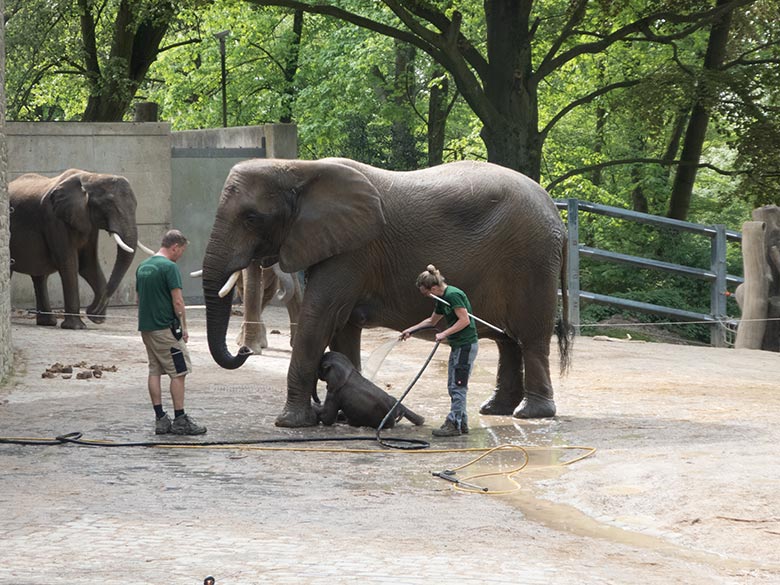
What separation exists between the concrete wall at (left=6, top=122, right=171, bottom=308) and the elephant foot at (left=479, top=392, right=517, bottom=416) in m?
13.1

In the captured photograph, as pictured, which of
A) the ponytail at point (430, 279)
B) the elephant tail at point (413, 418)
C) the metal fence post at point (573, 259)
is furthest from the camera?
the metal fence post at point (573, 259)

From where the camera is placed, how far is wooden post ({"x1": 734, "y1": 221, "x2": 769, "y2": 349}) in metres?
19.9

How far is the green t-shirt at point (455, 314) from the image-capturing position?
11320 millimetres

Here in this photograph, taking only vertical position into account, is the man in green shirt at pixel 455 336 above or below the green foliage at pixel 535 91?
below

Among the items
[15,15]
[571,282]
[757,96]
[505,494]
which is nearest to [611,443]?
[505,494]

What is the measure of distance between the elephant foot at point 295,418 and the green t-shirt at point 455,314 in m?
1.45

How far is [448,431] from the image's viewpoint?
11414 millimetres

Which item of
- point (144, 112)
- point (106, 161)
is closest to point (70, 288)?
point (106, 161)

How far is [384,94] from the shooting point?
41.9 meters

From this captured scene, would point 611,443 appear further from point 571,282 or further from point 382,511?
point 571,282

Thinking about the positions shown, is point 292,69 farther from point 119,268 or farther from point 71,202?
point 71,202

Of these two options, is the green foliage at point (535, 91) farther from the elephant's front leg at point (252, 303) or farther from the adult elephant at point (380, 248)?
the adult elephant at point (380, 248)

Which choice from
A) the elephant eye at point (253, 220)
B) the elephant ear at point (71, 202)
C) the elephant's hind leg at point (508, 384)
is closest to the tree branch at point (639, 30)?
the elephant ear at point (71, 202)

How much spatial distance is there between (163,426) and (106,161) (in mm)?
14783
